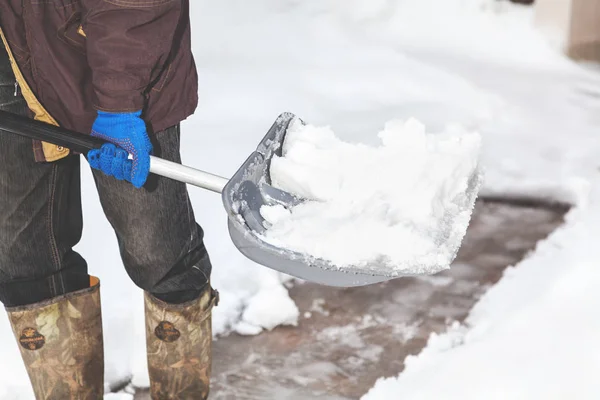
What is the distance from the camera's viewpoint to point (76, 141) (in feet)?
4.90

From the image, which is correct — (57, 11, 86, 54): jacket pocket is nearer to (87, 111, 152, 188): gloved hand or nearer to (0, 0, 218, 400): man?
(0, 0, 218, 400): man

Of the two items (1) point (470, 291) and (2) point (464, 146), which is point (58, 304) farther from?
(1) point (470, 291)

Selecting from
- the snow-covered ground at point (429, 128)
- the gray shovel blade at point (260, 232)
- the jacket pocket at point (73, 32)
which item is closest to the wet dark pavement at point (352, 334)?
the snow-covered ground at point (429, 128)

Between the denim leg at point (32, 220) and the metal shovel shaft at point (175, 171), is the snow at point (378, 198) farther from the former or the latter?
the denim leg at point (32, 220)

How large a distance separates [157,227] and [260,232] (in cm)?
22

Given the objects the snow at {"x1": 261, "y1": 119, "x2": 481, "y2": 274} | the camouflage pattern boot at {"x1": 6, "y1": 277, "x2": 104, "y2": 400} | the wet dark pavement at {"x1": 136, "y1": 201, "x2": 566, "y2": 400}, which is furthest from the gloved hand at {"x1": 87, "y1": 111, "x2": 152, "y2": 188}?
the wet dark pavement at {"x1": 136, "y1": 201, "x2": 566, "y2": 400}

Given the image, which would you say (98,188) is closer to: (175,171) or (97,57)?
(175,171)

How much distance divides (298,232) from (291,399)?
67 centimetres

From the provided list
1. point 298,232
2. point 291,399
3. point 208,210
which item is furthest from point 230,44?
point 298,232

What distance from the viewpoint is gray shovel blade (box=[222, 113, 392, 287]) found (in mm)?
1476

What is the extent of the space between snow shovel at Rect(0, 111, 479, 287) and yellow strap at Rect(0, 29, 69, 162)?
0.04m

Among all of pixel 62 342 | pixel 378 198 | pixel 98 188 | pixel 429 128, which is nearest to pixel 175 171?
pixel 98 188

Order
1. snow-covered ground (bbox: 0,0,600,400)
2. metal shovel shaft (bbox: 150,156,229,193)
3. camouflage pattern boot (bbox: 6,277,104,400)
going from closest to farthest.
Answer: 1. metal shovel shaft (bbox: 150,156,229,193)
2. camouflage pattern boot (bbox: 6,277,104,400)
3. snow-covered ground (bbox: 0,0,600,400)

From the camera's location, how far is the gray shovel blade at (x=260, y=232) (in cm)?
148
